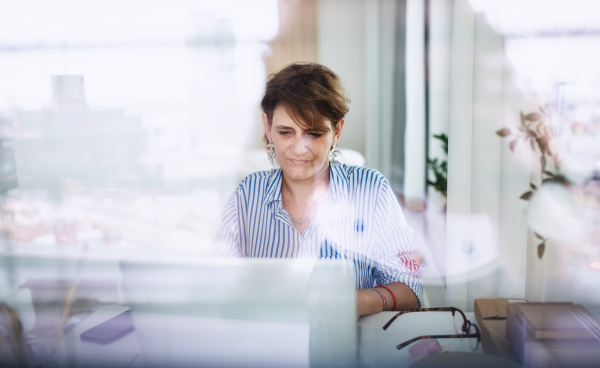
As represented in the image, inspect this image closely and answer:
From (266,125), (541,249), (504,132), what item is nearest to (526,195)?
(541,249)

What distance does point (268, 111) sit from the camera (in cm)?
130

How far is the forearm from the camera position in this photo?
89 centimetres

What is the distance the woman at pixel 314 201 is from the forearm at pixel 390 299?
0.11ft

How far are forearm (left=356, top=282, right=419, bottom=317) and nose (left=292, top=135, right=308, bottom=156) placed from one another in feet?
1.45

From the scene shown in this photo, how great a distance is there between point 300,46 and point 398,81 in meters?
1.19

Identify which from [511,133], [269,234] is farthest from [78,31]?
[511,133]

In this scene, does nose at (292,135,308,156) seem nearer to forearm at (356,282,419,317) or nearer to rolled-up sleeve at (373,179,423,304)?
rolled-up sleeve at (373,179,423,304)

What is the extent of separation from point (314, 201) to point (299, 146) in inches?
6.6

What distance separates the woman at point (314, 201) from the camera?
3.82ft

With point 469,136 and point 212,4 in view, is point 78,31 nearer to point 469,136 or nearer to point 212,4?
point 212,4

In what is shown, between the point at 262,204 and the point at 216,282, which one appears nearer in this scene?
the point at 216,282

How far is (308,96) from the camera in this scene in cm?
125

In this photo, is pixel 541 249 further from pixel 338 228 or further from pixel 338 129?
pixel 338 129

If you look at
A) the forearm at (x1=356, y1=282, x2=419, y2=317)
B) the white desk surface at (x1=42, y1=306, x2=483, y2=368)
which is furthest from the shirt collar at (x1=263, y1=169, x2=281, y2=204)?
the white desk surface at (x1=42, y1=306, x2=483, y2=368)
